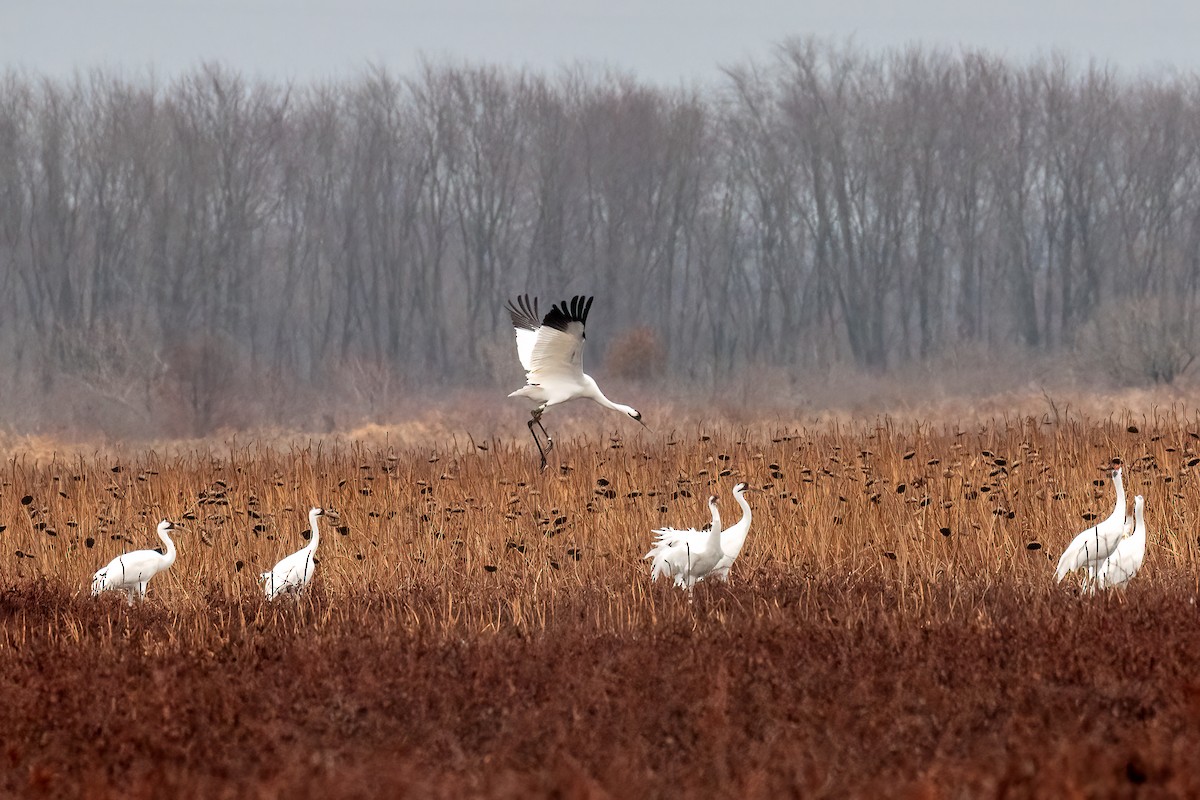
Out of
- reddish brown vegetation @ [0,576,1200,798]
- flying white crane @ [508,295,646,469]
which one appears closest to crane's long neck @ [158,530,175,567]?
reddish brown vegetation @ [0,576,1200,798]

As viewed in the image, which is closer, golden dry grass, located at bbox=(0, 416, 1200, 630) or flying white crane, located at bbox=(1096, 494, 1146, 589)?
flying white crane, located at bbox=(1096, 494, 1146, 589)

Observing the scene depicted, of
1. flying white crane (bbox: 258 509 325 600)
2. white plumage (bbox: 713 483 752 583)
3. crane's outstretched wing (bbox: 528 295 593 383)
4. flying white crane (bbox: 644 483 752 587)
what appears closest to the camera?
flying white crane (bbox: 644 483 752 587)

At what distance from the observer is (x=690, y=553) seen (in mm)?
7500

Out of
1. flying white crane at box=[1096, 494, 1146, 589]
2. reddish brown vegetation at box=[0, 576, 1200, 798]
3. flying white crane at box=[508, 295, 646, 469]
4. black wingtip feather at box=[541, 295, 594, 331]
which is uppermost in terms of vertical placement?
black wingtip feather at box=[541, 295, 594, 331]

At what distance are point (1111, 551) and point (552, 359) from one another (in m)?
6.59

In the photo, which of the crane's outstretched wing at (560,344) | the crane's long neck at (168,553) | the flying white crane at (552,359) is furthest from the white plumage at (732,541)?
the flying white crane at (552,359)

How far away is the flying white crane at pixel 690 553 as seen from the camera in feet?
24.3

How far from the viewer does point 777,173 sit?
5353cm

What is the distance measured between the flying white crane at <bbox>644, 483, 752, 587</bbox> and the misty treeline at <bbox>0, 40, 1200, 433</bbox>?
42398 mm

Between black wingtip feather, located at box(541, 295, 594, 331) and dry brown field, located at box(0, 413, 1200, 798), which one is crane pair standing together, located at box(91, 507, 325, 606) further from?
black wingtip feather, located at box(541, 295, 594, 331)

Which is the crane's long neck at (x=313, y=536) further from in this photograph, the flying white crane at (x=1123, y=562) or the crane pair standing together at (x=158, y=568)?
the flying white crane at (x=1123, y=562)

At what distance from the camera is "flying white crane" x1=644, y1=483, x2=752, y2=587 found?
7.54 meters

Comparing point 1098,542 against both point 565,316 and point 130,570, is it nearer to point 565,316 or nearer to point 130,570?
point 130,570

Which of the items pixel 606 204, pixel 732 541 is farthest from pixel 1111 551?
pixel 606 204
